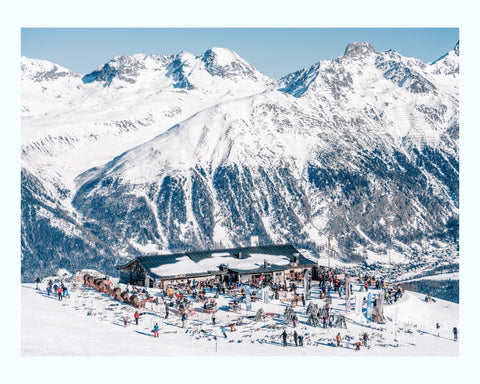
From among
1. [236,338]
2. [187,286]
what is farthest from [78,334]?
[187,286]

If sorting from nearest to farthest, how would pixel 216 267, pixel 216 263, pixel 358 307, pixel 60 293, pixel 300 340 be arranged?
pixel 300 340
pixel 358 307
pixel 60 293
pixel 216 267
pixel 216 263

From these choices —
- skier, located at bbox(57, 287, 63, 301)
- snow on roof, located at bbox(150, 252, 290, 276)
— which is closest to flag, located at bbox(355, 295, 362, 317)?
snow on roof, located at bbox(150, 252, 290, 276)

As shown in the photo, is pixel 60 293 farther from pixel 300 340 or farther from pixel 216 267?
pixel 300 340

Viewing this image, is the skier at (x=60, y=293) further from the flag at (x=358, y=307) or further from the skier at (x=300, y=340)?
the flag at (x=358, y=307)

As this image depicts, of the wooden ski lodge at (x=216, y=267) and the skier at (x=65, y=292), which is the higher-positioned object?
the wooden ski lodge at (x=216, y=267)

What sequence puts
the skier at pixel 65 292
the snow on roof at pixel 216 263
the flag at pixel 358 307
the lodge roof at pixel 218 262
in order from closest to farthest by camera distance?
the flag at pixel 358 307, the skier at pixel 65 292, the lodge roof at pixel 218 262, the snow on roof at pixel 216 263

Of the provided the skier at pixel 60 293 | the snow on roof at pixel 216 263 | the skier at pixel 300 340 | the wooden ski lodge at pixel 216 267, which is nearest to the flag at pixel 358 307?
the skier at pixel 300 340

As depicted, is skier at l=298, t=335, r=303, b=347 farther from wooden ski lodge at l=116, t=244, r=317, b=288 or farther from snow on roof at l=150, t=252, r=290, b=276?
snow on roof at l=150, t=252, r=290, b=276

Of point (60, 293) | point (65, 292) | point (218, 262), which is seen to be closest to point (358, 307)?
point (218, 262)

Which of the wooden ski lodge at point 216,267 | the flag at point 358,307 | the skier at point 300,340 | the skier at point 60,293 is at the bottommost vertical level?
the skier at point 300,340
